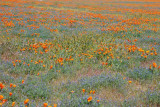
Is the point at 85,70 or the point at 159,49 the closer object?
the point at 85,70

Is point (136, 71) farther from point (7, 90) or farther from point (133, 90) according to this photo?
point (7, 90)

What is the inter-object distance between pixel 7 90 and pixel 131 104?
2.51m

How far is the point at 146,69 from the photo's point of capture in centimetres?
496

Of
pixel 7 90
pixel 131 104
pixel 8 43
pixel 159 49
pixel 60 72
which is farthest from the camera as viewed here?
pixel 159 49

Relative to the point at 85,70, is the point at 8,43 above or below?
above

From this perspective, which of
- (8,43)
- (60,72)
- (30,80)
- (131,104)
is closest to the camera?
(131,104)

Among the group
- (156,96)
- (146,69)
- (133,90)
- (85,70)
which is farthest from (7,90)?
(146,69)

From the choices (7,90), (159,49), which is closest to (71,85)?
(7,90)

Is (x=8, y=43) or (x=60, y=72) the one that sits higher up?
(x=8, y=43)

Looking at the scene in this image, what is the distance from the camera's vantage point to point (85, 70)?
16.5ft

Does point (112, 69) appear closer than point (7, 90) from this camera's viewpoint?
No

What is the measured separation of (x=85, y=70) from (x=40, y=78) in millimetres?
1278

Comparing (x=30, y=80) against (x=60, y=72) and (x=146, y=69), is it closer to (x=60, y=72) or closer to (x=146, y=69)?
(x=60, y=72)

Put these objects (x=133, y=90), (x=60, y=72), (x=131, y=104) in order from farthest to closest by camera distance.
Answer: (x=60, y=72), (x=133, y=90), (x=131, y=104)
